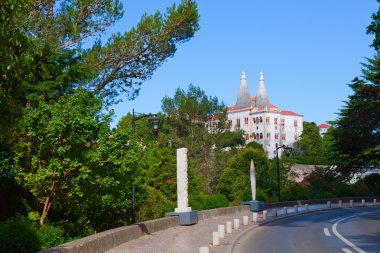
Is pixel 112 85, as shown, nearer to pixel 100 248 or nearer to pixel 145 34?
pixel 145 34

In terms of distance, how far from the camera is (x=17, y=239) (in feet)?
42.0

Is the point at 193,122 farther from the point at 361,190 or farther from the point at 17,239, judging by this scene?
the point at 17,239

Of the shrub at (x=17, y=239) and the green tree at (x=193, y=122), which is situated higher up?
the green tree at (x=193, y=122)

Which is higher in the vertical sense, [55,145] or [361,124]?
[361,124]

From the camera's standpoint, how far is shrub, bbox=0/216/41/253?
496 inches

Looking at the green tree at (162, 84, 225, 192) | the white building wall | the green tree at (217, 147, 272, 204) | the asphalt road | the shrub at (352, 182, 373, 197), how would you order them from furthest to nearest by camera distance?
the white building wall < the green tree at (162, 84, 225, 192) < the shrub at (352, 182, 373, 197) < the green tree at (217, 147, 272, 204) < the asphalt road

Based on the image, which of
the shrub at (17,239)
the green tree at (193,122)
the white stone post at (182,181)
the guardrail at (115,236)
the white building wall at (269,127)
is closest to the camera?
the shrub at (17,239)

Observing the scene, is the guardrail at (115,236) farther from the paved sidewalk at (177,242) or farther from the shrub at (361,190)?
the shrub at (361,190)

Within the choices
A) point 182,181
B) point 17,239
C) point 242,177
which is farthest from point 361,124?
point 17,239

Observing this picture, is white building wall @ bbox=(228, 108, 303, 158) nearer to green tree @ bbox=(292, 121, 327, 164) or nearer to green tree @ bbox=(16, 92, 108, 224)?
green tree @ bbox=(292, 121, 327, 164)

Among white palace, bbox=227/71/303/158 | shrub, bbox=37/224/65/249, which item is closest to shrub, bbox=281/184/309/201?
shrub, bbox=37/224/65/249

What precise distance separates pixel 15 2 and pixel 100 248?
906 centimetres

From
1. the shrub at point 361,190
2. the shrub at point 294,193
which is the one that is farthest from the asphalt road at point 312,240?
the shrub at point 361,190

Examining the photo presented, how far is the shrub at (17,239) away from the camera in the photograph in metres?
12.6
